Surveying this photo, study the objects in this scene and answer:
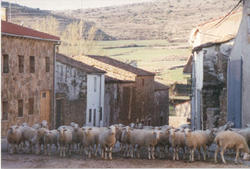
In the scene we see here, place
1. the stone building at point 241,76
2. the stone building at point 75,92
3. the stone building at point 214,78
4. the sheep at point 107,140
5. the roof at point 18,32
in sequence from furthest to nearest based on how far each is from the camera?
1. the stone building at point 75,92
2. the stone building at point 214,78
3. the roof at point 18,32
4. the stone building at point 241,76
5. the sheep at point 107,140

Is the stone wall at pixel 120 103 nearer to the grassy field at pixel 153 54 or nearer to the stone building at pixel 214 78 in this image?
the stone building at pixel 214 78

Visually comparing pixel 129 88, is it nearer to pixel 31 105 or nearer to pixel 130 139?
pixel 31 105

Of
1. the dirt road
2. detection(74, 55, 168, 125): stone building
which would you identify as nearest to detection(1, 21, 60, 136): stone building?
the dirt road

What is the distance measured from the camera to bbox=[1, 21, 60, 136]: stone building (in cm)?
2830

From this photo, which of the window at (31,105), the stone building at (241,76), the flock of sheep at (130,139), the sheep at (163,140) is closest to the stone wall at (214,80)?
the stone building at (241,76)

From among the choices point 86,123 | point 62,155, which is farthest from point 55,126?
point 62,155

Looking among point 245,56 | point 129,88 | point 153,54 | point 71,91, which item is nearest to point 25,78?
point 71,91

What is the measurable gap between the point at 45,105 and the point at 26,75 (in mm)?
2823

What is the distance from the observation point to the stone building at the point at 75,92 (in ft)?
117

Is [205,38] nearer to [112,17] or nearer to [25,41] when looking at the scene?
[25,41]

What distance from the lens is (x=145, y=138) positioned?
19656 mm

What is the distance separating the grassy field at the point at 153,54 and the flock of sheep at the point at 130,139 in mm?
42278

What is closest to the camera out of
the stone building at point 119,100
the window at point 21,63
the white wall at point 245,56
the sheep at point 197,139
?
the sheep at point 197,139

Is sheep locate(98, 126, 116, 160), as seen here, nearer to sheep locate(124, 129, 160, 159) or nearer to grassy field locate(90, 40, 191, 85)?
sheep locate(124, 129, 160, 159)
